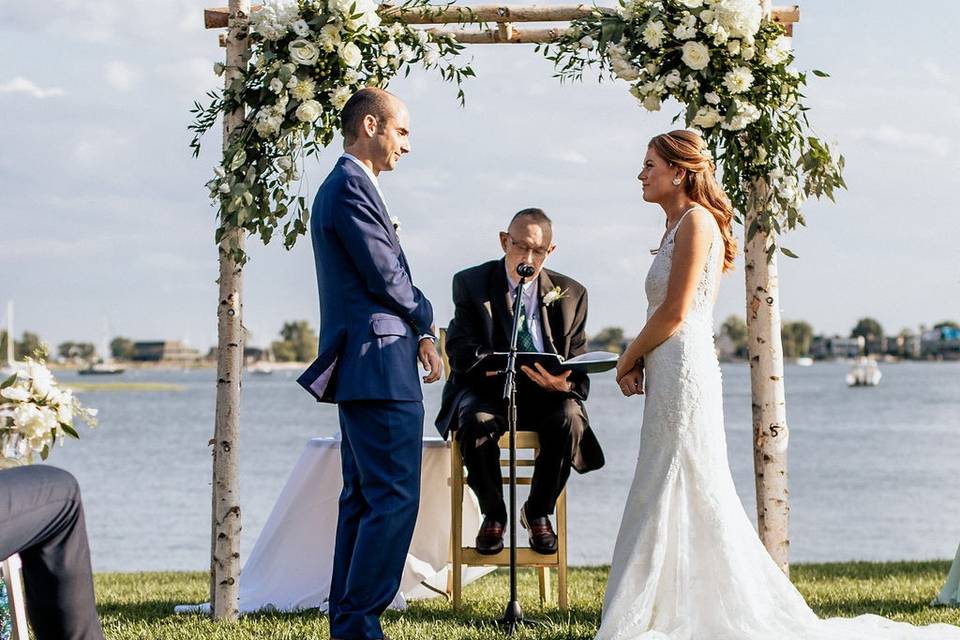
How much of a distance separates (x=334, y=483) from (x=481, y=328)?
1239 millimetres

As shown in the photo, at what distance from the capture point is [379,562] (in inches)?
186

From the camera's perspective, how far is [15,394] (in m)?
3.93

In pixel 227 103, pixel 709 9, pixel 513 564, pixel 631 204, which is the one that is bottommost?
pixel 513 564

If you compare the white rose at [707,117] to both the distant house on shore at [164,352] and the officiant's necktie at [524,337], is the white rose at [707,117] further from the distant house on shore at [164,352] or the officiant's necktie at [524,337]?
the distant house on shore at [164,352]

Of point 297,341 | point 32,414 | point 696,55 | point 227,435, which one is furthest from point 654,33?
point 297,341

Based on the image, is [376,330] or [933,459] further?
[933,459]

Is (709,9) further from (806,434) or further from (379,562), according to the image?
(806,434)

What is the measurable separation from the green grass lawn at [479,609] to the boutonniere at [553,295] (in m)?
1.43

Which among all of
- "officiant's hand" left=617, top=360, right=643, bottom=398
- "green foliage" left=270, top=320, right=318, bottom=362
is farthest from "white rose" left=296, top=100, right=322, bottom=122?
"green foliage" left=270, top=320, right=318, bottom=362

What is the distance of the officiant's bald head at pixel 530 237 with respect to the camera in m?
5.84

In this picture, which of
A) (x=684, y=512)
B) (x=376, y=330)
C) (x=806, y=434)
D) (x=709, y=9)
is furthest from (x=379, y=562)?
(x=806, y=434)

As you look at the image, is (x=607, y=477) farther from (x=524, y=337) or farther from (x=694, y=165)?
(x=694, y=165)

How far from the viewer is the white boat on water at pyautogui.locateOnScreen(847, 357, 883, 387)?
8644cm

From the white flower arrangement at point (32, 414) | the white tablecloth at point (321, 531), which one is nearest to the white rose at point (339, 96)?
the white tablecloth at point (321, 531)
